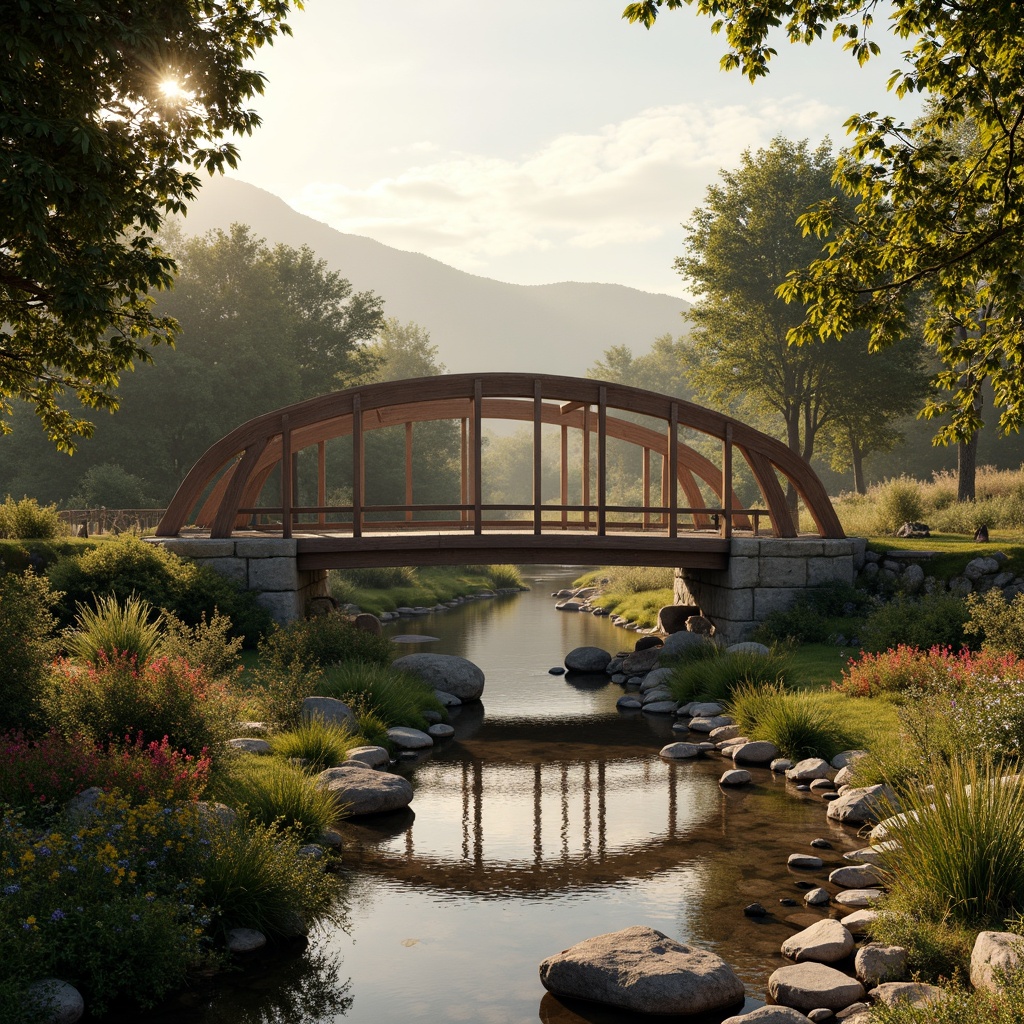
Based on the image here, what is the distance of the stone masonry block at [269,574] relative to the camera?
18234 mm

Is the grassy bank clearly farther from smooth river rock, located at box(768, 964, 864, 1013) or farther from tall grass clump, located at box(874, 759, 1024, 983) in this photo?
smooth river rock, located at box(768, 964, 864, 1013)

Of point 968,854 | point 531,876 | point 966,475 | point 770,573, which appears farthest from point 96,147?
point 966,475

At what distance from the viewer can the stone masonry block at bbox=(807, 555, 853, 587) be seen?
19.8m

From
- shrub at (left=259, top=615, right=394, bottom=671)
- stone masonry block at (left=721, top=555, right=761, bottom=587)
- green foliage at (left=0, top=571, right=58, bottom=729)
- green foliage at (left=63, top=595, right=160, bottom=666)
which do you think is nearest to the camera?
green foliage at (left=0, top=571, right=58, bottom=729)

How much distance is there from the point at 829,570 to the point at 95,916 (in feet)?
52.8

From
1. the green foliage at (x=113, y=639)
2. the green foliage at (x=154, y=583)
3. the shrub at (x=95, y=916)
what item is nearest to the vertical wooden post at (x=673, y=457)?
the green foliage at (x=154, y=583)

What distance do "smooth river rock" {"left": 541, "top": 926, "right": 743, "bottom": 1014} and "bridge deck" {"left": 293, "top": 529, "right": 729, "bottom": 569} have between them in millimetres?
11930

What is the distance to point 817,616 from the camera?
1888 centimetres

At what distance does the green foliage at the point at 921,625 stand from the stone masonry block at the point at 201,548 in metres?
10.9

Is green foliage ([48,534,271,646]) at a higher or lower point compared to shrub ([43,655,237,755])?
higher

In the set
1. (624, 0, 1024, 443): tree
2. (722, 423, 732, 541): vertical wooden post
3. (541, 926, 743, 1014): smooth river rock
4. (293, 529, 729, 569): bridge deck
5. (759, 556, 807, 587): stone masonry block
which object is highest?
(624, 0, 1024, 443): tree

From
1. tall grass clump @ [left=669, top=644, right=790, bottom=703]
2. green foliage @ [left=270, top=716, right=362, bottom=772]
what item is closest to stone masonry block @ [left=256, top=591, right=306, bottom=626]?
green foliage @ [left=270, top=716, right=362, bottom=772]

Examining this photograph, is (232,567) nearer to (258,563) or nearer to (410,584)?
(258,563)

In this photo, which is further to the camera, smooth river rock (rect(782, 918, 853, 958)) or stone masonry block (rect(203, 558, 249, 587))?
stone masonry block (rect(203, 558, 249, 587))
